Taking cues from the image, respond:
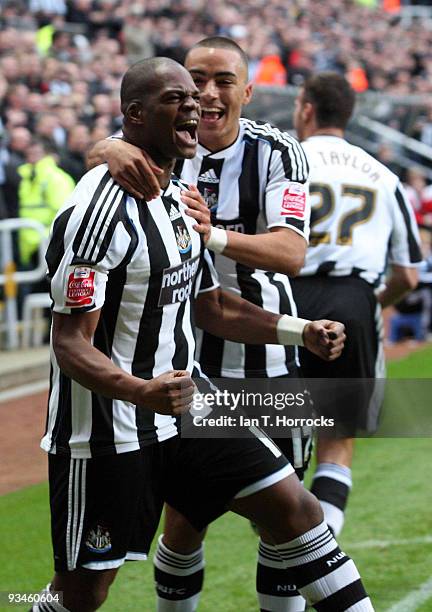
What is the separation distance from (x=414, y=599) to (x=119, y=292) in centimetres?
254

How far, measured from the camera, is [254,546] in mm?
6730

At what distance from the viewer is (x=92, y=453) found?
13.4 ft

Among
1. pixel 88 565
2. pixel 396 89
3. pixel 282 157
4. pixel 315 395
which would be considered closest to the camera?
pixel 88 565

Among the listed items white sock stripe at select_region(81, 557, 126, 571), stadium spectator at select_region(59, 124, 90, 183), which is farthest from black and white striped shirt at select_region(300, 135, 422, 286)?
stadium spectator at select_region(59, 124, 90, 183)

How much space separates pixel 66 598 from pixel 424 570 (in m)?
2.64

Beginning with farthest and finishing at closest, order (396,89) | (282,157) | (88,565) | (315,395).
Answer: (396,89), (315,395), (282,157), (88,565)

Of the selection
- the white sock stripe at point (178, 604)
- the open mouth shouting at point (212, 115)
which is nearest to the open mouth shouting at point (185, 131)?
the open mouth shouting at point (212, 115)

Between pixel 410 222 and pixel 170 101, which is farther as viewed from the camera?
pixel 410 222

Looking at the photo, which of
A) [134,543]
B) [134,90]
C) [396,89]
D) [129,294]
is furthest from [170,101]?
[396,89]

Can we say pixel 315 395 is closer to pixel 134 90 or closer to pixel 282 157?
pixel 282 157

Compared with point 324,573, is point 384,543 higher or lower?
lower

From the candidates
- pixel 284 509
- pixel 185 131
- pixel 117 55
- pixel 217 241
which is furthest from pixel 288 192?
pixel 117 55

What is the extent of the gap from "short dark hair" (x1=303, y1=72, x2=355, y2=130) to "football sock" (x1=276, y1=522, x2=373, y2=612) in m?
Result: 2.81

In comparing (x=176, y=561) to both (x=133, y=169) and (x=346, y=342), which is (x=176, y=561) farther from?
(x=133, y=169)
